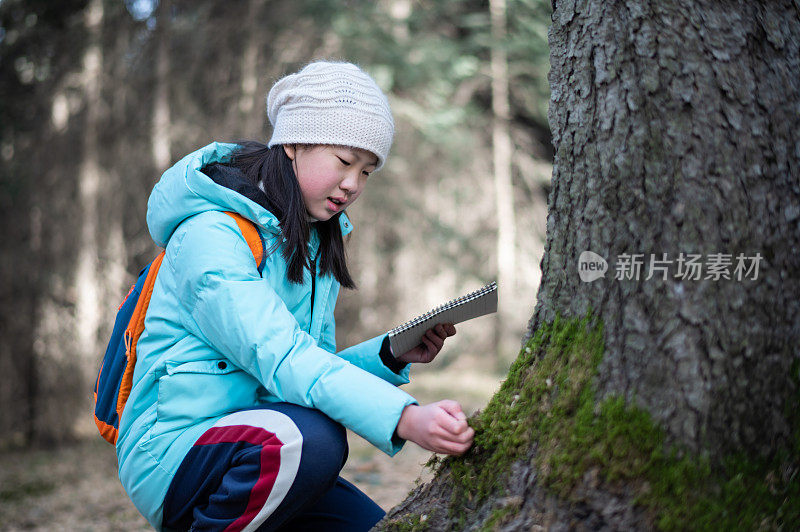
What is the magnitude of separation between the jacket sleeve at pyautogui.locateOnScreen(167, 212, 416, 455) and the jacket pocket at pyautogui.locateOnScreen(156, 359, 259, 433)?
0.09 meters

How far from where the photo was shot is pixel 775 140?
68.6 inches

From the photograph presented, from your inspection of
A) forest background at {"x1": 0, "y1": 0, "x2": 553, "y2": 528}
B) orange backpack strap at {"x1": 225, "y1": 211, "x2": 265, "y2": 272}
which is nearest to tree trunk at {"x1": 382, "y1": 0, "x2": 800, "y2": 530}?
orange backpack strap at {"x1": 225, "y1": 211, "x2": 265, "y2": 272}

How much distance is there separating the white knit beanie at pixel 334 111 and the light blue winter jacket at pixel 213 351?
0.31 m

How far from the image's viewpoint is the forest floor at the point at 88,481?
192 inches

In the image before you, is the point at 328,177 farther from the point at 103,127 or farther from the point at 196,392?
the point at 103,127

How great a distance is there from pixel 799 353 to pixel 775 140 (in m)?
0.53

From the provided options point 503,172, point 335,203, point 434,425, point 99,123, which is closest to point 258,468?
point 434,425

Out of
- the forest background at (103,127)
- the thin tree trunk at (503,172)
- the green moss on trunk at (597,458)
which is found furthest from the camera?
the thin tree trunk at (503,172)

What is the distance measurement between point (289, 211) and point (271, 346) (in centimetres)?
50

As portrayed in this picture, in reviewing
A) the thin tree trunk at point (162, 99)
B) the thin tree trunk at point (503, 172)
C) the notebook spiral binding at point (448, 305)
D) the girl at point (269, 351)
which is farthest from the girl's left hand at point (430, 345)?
the thin tree trunk at point (503, 172)

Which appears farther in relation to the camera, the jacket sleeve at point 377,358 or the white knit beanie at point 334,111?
the jacket sleeve at point 377,358

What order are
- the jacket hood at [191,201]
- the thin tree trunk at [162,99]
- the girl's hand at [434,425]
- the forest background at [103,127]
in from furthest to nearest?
1. the forest background at [103,127]
2. the thin tree trunk at [162,99]
3. the jacket hood at [191,201]
4. the girl's hand at [434,425]

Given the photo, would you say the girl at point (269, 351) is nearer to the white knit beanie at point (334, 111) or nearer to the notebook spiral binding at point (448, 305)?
the white knit beanie at point (334, 111)

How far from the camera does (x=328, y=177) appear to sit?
2.28m
